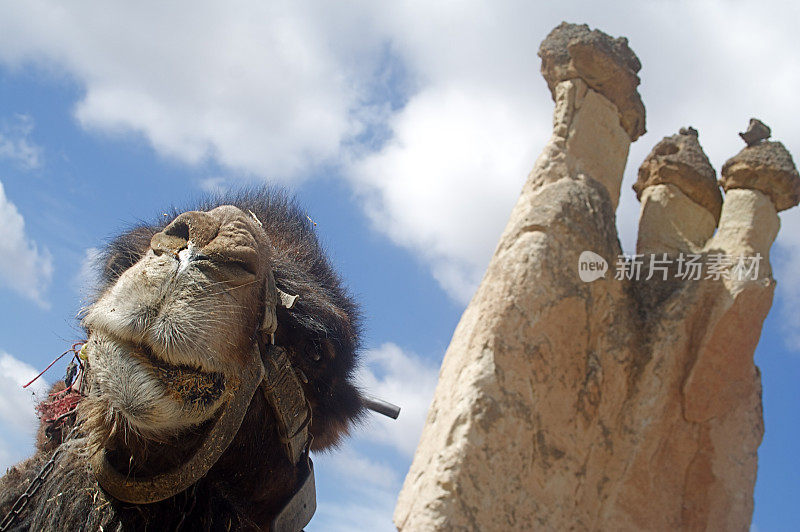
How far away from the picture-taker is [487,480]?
176 cm

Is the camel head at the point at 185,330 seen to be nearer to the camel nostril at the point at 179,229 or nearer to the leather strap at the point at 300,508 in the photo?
the camel nostril at the point at 179,229

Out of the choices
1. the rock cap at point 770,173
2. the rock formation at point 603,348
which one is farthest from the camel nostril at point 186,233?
the rock cap at point 770,173

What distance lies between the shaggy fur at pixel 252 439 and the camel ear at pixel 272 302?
0.15 feet

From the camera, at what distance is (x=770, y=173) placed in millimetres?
2154

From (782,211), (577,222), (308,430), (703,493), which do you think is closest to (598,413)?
(703,493)

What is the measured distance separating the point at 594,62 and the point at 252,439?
2.05 m

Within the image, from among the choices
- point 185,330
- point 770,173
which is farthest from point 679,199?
point 185,330

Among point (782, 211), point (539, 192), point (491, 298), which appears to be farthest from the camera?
point (782, 211)

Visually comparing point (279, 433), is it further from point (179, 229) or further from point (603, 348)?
point (603, 348)

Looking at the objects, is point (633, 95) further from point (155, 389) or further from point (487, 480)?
point (155, 389)

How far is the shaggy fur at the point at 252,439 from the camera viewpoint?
2895mm

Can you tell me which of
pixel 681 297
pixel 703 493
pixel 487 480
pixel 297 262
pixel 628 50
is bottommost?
pixel 487 480

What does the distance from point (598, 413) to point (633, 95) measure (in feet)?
3.17

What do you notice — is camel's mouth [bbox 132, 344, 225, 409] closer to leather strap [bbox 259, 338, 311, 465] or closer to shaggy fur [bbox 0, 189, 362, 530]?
shaggy fur [bbox 0, 189, 362, 530]
